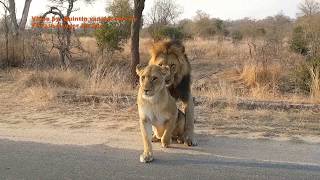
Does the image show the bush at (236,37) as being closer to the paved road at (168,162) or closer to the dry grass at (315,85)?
the dry grass at (315,85)

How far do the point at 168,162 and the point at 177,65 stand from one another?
1.43m

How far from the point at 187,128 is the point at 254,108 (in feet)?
11.7

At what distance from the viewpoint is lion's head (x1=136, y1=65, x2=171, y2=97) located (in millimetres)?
6578

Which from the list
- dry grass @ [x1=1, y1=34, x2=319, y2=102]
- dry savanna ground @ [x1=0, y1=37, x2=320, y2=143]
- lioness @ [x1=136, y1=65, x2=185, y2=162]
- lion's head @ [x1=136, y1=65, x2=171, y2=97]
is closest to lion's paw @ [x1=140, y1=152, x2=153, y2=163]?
lioness @ [x1=136, y1=65, x2=185, y2=162]

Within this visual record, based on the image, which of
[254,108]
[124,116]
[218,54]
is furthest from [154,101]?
[218,54]

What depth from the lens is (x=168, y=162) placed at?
6.66 meters

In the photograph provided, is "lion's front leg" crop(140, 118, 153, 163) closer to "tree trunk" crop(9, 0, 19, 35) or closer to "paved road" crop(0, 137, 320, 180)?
"paved road" crop(0, 137, 320, 180)

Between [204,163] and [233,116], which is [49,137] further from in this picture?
[233,116]

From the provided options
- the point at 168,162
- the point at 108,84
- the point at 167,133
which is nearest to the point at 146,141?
the point at 168,162

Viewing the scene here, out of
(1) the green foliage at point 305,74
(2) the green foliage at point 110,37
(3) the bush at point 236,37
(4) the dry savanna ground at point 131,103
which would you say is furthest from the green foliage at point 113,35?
(1) the green foliage at point 305,74

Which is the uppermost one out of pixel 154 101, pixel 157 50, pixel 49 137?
pixel 157 50

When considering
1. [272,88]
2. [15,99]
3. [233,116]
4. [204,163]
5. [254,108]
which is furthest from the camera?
[272,88]

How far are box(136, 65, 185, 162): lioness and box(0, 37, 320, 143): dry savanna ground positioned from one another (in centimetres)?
179

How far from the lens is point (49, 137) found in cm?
846
